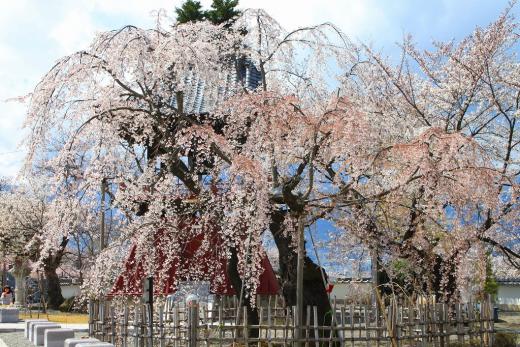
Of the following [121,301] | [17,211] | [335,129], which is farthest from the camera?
[17,211]

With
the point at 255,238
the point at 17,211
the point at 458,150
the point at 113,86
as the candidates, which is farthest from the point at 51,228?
the point at 17,211

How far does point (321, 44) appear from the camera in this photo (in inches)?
472

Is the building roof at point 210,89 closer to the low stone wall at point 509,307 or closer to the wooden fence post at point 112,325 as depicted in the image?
the wooden fence post at point 112,325

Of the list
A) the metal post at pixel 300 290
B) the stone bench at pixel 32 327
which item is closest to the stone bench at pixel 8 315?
the stone bench at pixel 32 327

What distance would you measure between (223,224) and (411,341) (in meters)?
3.92

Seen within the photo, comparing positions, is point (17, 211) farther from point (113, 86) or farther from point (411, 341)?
point (411, 341)

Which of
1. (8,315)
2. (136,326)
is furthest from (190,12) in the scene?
(136,326)

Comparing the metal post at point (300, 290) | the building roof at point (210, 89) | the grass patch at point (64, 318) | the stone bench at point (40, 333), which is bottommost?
the grass patch at point (64, 318)

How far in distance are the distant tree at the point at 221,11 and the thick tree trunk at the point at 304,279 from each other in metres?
15.1

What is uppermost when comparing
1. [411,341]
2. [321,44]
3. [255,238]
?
[321,44]

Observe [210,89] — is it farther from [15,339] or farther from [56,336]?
[15,339]

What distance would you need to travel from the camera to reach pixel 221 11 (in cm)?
2495

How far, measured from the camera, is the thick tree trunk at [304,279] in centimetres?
1082

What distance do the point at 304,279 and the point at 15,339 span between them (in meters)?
8.51
